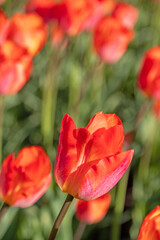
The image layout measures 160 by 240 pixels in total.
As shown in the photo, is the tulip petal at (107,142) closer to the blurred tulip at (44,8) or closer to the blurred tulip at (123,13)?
the blurred tulip at (44,8)

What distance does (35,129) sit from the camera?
153 centimetres

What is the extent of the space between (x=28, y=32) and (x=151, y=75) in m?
0.38

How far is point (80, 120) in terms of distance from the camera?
56.3 inches

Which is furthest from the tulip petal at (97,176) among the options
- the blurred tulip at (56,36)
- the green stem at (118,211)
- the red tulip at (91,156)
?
the blurred tulip at (56,36)

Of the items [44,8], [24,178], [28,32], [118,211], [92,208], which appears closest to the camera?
[24,178]

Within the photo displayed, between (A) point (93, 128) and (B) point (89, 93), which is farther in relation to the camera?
(B) point (89, 93)

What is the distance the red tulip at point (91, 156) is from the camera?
0.43 meters

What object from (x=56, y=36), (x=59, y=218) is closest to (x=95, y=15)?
(x=56, y=36)

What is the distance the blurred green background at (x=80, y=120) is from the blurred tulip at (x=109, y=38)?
59mm

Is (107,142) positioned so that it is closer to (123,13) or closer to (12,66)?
(12,66)

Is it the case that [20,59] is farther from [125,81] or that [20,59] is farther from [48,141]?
[125,81]

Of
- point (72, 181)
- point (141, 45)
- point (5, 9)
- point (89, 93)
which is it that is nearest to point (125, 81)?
point (89, 93)

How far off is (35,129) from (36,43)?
17.7 inches

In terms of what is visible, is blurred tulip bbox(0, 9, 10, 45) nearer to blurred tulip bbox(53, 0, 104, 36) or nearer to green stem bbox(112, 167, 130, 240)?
blurred tulip bbox(53, 0, 104, 36)
